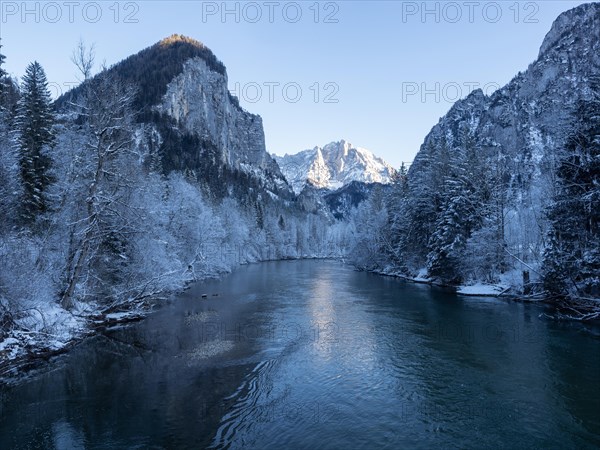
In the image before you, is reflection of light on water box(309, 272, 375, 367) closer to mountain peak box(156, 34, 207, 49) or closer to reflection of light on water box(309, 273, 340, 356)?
reflection of light on water box(309, 273, 340, 356)

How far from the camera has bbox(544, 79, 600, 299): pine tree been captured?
885 inches

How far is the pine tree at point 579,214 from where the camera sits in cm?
2248

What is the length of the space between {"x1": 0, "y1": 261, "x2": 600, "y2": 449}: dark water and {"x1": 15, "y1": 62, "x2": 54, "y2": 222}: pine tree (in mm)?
16200

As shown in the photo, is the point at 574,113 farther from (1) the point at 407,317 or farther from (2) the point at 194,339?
(2) the point at 194,339

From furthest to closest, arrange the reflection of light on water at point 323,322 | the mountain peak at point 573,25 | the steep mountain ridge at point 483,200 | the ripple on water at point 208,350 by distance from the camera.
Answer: the mountain peak at point 573,25, the steep mountain ridge at point 483,200, the reflection of light on water at point 323,322, the ripple on water at point 208,350

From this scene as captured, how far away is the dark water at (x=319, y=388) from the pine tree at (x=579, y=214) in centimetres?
456

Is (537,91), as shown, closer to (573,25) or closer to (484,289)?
(573,25)

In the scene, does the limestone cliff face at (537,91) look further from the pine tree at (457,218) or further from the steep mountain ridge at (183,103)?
the steep mountain ridge at (183,103)

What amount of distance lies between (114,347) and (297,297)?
62.9 ft

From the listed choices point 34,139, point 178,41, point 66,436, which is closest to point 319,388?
point 66,436

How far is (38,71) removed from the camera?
121 ft

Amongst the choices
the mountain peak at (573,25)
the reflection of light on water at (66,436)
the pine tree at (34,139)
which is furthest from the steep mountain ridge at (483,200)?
the mountain peak at (573,25)

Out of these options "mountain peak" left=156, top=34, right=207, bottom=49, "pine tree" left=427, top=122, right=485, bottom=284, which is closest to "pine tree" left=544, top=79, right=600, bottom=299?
"pine tree" left=427, top=122, right=485, bottom=284

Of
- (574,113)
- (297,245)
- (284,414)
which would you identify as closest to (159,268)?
(284,414)
